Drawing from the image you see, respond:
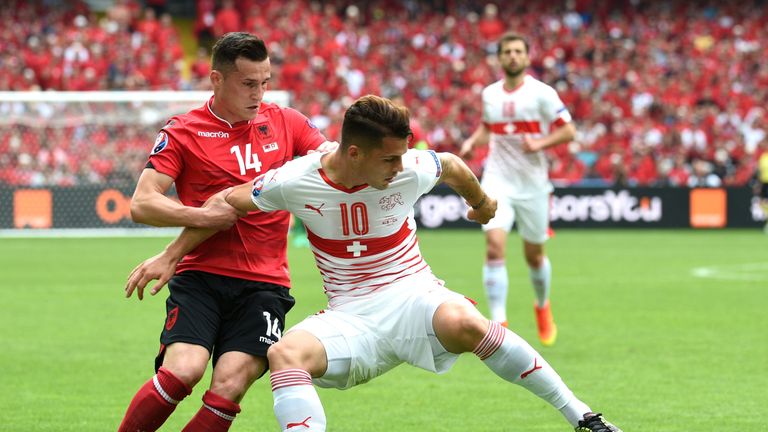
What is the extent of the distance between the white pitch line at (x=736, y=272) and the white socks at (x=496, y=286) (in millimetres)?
6455

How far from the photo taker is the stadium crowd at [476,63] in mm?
28672

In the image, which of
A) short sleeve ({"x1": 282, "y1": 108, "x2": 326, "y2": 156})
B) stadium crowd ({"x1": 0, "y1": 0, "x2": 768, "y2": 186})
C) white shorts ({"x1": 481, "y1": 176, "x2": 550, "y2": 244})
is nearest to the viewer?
short sleeve ({"x1": 282, "y1": 108, "x2": 326, "y2": 156})

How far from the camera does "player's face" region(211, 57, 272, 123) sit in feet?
18.4

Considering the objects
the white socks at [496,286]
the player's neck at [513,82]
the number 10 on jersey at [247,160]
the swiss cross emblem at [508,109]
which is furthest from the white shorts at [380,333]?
the player's neck at [513,82]

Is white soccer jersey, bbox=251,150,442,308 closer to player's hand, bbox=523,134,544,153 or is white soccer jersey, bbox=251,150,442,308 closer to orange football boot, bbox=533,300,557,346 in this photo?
orange football boot, bbox=533,300,557,346

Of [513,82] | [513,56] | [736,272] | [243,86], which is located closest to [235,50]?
[243,86]

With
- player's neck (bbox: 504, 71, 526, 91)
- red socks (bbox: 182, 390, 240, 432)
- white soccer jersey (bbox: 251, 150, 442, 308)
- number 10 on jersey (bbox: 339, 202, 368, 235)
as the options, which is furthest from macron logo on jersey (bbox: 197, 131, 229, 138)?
player's neck (bbox: 504, 71, 526, 91)

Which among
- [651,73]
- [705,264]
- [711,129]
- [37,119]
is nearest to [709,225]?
[711,129]

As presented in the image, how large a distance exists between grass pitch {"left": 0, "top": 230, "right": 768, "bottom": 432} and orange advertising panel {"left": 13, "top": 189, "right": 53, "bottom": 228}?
557 centimetres

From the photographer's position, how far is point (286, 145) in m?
6.00

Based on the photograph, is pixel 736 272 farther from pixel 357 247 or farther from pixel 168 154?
pixel 168 154

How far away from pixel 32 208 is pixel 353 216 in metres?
20.0

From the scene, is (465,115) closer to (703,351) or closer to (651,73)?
(651,73)

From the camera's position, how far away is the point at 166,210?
540 centimetres
